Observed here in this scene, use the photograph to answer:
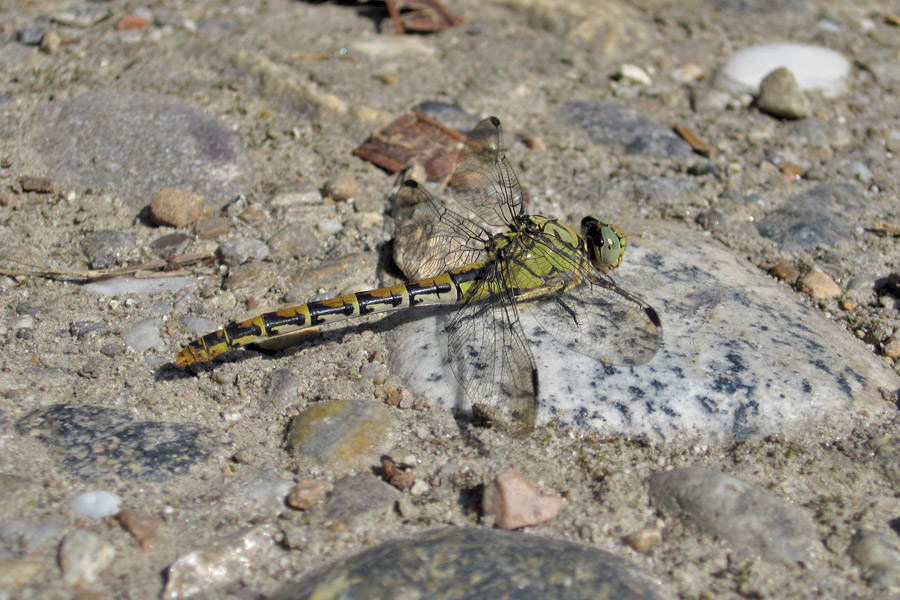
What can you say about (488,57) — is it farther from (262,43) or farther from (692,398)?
(692,398)

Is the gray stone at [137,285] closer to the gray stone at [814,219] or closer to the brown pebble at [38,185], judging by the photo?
the brown pebble at [38,185]

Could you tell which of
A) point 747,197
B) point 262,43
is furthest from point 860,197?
point 262,43

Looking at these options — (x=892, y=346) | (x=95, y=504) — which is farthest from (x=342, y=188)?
(x=892, y=346)

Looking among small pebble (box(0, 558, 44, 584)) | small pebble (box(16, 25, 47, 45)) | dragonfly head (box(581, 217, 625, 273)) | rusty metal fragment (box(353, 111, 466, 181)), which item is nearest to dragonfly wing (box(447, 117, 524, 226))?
rusty metal fragment (box(353, 111, 466, 181))

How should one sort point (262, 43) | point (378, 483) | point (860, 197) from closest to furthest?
point (378, 483) → point (860, 197) → point (262, 43)

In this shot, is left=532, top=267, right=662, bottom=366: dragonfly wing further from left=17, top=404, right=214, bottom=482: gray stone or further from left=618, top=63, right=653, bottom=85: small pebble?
left=618, top=63, right=653, bottom=85: small pebble

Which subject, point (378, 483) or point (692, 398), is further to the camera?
point (692, 398)

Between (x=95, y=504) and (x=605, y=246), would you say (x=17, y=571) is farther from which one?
(x=605, y=246)
